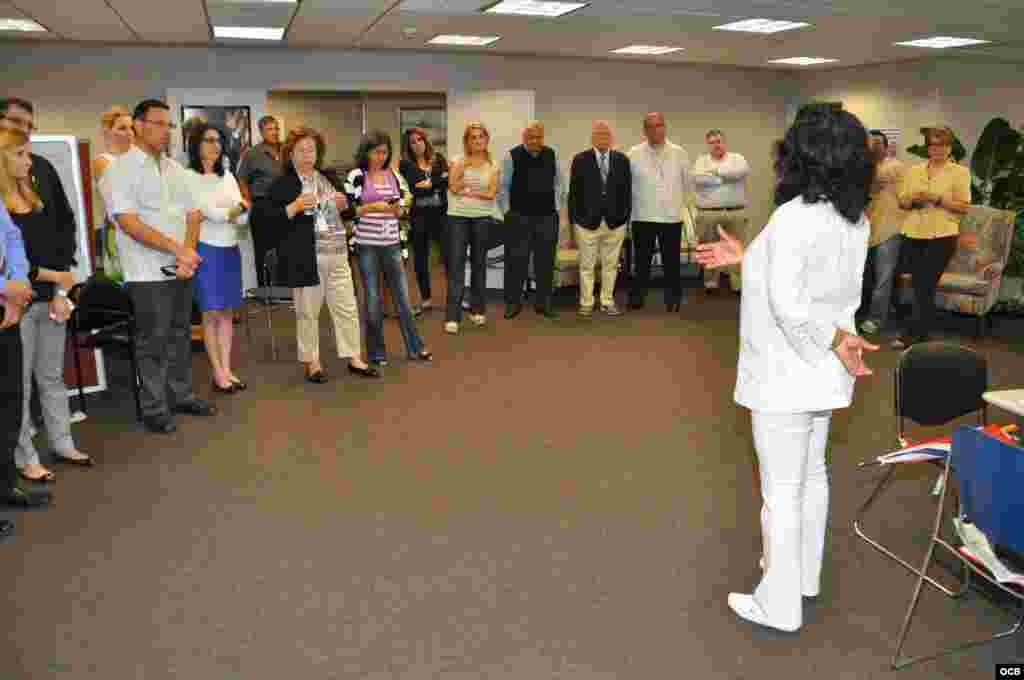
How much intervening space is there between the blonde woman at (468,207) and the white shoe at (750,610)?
474cm

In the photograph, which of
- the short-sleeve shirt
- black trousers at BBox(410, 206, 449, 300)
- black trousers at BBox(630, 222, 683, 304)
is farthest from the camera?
black trousers at BBox(630, 222, 683, 304)

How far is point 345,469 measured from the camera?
14.1 feet

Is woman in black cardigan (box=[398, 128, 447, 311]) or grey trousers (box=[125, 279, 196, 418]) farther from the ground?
woman in black cardigan (box=[398, 128, 447, 311])

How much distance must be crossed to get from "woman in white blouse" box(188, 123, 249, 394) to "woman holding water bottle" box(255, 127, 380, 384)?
0.91ft

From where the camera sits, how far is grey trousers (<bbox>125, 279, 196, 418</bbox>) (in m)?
4.62

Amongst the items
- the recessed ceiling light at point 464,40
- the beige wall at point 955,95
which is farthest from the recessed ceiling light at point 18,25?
the beige wall at point 955,95

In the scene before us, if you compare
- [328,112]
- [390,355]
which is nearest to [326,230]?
[390,355]

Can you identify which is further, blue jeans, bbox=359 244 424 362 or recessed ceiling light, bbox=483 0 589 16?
recessed ceiling light, bbox=483 0 589 16

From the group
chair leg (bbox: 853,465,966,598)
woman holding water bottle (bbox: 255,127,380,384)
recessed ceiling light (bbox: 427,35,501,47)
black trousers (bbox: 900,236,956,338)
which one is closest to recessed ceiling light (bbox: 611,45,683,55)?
recessed ceiling light (bbox: 427,35,501,47)

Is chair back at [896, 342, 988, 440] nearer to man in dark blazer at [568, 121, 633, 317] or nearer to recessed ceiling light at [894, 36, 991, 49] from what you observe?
man in dark blazer at [568, 121, 633, 317]

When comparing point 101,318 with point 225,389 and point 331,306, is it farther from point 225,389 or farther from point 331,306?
point 331,306

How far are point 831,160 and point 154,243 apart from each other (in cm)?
336

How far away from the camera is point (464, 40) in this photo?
9.36 m

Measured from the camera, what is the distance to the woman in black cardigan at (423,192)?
26.6ft
